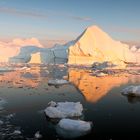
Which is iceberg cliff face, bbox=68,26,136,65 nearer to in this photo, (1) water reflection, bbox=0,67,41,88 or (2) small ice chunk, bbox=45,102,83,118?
(1) water reflection, bbox=0,67,41,88

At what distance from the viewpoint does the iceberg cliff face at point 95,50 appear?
33.1 m

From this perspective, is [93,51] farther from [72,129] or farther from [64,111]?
[72,129]

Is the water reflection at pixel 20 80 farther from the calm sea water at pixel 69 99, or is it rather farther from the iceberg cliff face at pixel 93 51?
the iceberg cliff face at pixel 93 51

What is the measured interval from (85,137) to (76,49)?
25896 mm

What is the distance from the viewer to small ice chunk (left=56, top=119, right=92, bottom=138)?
25.4 ft

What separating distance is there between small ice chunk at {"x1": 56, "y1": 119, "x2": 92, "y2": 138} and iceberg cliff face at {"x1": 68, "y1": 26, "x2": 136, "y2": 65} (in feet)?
81.8

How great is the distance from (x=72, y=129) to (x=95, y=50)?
25760mm

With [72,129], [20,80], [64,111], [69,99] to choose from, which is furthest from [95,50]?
[72,129]

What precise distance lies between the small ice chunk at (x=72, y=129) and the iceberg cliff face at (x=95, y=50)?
24.9 m

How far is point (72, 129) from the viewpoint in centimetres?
782

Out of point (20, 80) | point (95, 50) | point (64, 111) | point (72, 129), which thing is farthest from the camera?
point (95, 50)

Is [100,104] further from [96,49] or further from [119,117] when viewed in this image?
[96,49]

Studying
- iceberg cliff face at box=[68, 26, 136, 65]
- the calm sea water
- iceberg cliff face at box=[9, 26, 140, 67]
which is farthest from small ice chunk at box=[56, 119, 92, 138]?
iceberg cliff face at box=[68, 26, 136, 65]

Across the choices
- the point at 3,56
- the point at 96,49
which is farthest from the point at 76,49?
the point at 3,56
